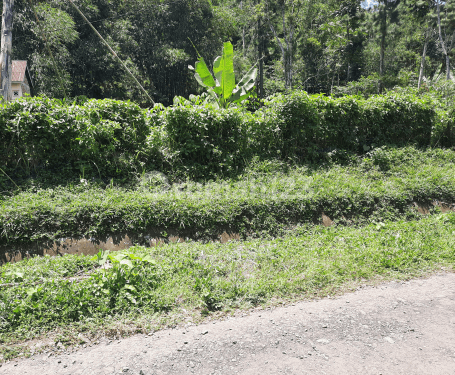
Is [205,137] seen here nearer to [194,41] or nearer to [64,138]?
[64,138]

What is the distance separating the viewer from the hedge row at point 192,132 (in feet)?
18.8

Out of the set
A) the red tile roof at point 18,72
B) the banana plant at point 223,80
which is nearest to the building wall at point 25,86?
the red tile roof at point 18,72

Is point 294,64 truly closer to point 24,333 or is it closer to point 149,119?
point 149,119

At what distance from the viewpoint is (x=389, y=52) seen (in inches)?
1219

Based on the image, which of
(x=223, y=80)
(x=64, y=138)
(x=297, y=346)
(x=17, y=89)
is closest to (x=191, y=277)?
(x=297, y=346)

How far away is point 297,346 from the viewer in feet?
8.62

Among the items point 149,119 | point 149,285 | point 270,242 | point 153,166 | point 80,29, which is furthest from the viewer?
point 80,29

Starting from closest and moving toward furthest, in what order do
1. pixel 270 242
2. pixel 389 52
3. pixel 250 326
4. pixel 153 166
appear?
pixel 250 326 → pixel 270 242 → pixel 153 166 → pixel 389 52

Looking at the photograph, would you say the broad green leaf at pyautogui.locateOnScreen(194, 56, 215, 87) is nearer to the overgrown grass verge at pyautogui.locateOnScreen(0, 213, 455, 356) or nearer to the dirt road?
the overgrown grass verge at pyautogui.locateOnScreen(0, 213, 455, 356)

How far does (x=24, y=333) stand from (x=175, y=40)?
23.3 metres

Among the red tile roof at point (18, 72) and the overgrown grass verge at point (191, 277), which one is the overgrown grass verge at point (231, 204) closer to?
the overgrown grass verge at point (191, 277)

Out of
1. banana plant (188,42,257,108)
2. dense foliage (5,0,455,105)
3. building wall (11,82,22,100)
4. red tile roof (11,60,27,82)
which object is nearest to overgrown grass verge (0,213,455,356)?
banana plant (188,42,257,108)

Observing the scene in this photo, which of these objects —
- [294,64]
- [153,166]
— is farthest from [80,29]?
[153,166]

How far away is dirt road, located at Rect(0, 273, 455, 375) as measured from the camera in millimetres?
2393
